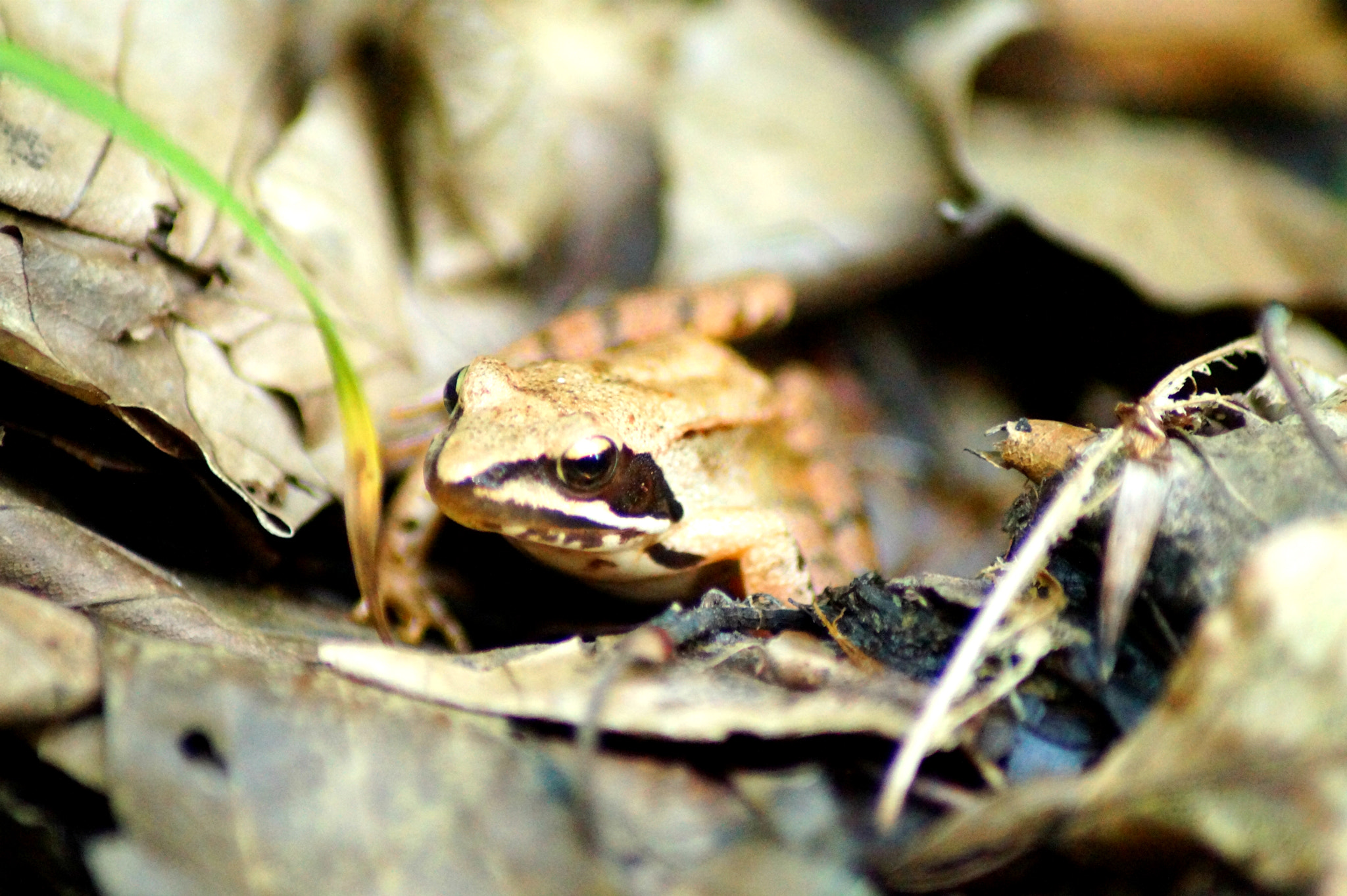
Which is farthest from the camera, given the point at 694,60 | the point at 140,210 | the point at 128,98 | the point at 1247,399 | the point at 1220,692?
the point at 694,60

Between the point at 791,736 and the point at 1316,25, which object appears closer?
the point at 791,736

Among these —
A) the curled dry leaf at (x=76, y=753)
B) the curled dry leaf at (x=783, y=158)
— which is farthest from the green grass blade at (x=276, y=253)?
the curled dry leaf at (x=783, y=158)

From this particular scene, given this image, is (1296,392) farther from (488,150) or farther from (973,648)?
(488,150)

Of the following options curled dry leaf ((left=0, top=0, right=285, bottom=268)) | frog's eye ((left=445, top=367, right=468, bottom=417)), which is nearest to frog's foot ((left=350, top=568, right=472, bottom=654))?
frog's eye ((left=445, top=367, right=468, bottom=417))

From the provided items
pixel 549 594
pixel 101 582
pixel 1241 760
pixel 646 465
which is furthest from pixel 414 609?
pixel 1241 760

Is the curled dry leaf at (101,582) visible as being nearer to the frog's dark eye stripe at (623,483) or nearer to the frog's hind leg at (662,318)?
the frog's dark eye stripe at (623,483)

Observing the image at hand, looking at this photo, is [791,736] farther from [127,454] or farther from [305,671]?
[127,454]

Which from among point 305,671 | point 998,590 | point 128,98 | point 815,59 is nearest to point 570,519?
point 305,671
